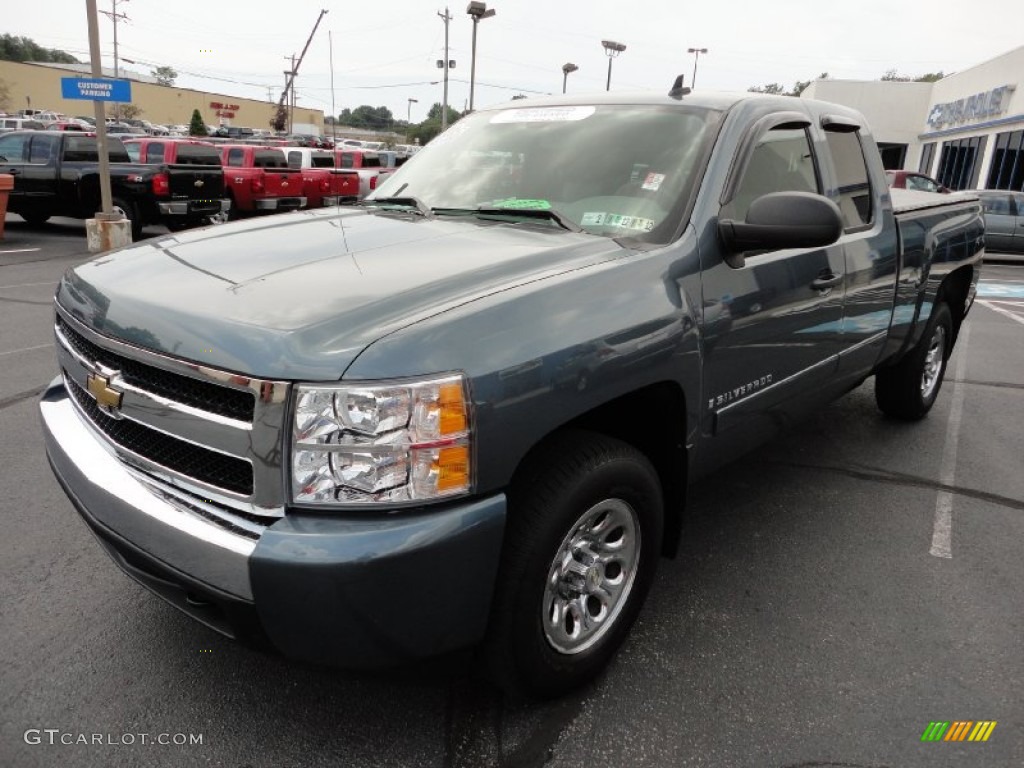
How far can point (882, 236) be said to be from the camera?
3920mm

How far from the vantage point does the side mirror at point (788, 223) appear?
2584mm

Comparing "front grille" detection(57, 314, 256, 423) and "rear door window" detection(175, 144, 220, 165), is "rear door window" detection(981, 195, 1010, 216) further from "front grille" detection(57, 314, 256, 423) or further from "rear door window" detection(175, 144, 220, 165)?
"front grille" detection(57, 314, 256, 423)

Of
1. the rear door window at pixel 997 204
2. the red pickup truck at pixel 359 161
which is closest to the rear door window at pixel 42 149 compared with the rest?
the red pickup truck at pixel 359 161

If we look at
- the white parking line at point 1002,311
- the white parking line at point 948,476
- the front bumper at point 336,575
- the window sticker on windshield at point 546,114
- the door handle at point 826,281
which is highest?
the window sticker on windshield at point 546,114

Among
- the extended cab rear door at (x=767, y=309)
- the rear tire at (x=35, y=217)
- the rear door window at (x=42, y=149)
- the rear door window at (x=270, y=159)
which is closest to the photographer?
the extended cab rear door at (x=767, y=309)

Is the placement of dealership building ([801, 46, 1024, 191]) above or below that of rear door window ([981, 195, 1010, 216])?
above

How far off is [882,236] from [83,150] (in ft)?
46.8

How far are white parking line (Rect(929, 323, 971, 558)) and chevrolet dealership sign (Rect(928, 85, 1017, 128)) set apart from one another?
2479cm

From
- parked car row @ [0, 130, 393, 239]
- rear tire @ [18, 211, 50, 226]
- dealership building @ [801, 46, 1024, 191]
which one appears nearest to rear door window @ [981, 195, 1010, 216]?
dealership building @ [801, 46, 1024, 191]

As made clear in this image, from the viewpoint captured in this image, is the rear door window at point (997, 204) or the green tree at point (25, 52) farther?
the green tree at point (25, 52)

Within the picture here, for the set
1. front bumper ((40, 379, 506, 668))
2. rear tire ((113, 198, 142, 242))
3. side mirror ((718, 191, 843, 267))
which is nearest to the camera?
front bumper ((40, 379, 506, 668))

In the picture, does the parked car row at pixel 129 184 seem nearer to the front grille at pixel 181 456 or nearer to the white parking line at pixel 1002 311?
the white parking line at pixel 1002 311

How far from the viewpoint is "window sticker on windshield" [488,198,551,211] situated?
117 inches

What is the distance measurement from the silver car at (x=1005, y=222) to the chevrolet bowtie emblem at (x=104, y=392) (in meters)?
17.9
